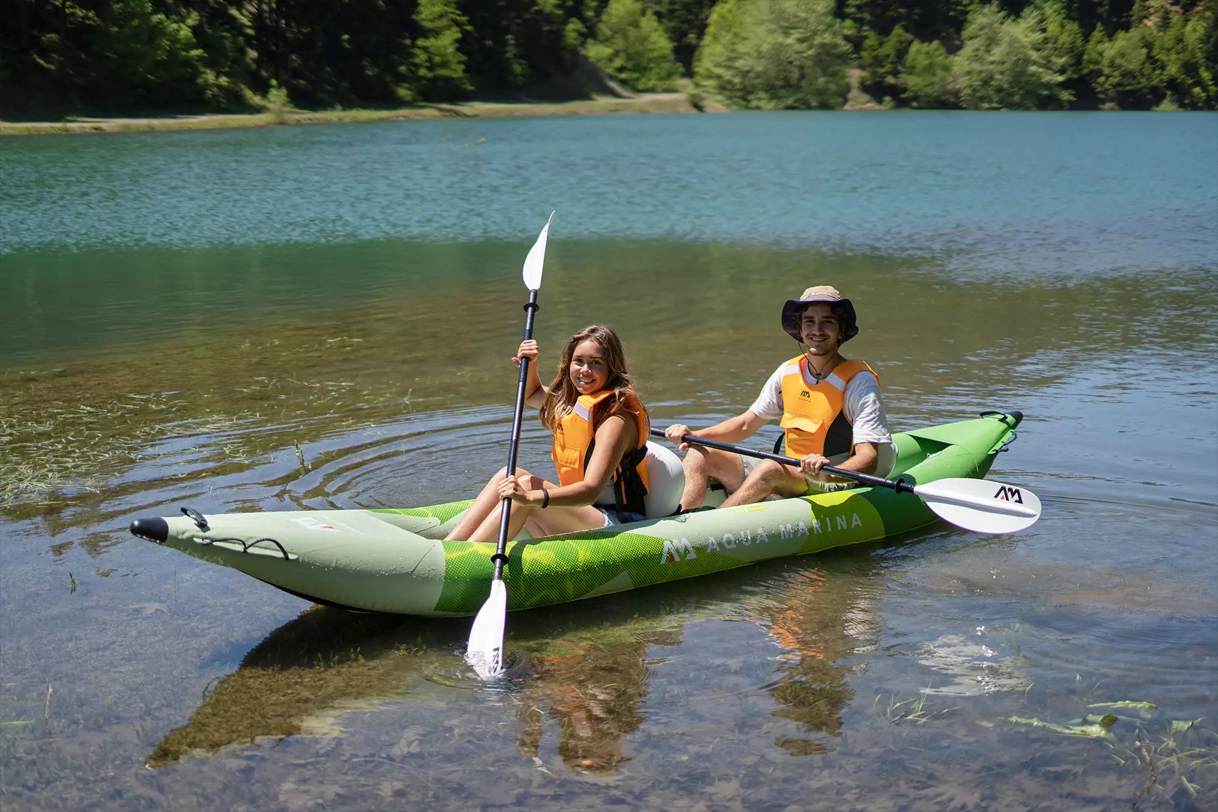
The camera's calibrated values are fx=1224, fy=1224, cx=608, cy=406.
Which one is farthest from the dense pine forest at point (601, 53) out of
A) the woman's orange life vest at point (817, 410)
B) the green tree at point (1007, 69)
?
the woman's orange life vest at point (817, 410)

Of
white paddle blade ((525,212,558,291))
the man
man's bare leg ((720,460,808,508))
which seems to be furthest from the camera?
white paddle blade ((525,212,558,291))

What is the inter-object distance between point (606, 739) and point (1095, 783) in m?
1.47

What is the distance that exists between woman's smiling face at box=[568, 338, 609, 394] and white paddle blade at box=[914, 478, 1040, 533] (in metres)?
1.63

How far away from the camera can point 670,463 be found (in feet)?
17.2

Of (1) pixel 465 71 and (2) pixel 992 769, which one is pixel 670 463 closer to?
(2) pixel 992 769

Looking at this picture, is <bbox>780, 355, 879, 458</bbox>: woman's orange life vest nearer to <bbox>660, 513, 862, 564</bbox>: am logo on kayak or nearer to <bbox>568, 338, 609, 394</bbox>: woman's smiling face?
<bbox>660, 513, 862, 564</bbox>: am logo on kayak

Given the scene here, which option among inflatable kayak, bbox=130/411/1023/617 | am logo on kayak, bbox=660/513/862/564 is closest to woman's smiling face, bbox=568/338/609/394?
inflatable kayak, bbox=130/411/1023/617

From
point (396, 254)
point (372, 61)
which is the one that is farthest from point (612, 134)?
point (396, 254)

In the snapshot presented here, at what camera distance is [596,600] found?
507 centimetres

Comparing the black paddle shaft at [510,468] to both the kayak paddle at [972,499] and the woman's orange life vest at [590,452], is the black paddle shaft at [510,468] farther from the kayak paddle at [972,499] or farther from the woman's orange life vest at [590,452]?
the kayak paddle at [972,499]

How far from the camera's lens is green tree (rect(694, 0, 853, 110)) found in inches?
2554

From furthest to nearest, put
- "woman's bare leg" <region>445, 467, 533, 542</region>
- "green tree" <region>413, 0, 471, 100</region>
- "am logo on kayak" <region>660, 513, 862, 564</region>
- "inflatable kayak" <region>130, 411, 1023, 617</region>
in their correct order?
"green tree" <region>413, 0, 471, 100</region>
"am logo on kayak" <region>660, 513, 862, 564</region>
"woman's bare leg" <region>445, 467, 533, 542</region>
"inflatable kayak" <region>130, 411, 1023, 617</region>

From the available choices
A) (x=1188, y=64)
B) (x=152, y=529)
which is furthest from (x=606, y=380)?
(x=1188, y=64)

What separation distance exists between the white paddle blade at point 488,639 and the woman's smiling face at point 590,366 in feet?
3.01
